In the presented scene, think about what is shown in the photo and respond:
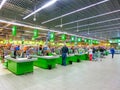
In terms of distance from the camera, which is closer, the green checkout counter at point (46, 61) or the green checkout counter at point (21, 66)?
the green checkout counter at point (21, 66)

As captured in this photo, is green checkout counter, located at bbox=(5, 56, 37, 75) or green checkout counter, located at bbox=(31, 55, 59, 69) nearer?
green checkout counter, located at bbox=(5, 56, 37, 75)

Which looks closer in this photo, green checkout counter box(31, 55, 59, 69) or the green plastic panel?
the green plastic panel

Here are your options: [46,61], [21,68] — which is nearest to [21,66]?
[21,68]

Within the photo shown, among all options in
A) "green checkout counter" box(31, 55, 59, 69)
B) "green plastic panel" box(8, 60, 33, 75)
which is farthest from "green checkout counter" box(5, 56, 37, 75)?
"green checkout counter" box(31, 55, 59, 69)

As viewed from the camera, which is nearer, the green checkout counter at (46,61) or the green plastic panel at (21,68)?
the green plastic panel at (21,68)

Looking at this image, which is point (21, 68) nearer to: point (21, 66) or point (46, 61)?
point (21, 66)

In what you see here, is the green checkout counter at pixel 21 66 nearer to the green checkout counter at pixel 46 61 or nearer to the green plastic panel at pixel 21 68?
the green plastic panel at pixel 21 68

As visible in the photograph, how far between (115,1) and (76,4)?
2.33 metres

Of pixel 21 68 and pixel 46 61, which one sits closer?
pixel 21 68

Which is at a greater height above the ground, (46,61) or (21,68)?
(46,61)

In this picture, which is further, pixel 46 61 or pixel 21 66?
pixel 46 61

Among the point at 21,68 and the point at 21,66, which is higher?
the point at 21,66

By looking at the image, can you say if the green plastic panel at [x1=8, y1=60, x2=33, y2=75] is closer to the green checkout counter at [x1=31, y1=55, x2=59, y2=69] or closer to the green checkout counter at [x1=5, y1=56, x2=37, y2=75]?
the green checkout counter at [x1=5, y1=56, x2=37, y2=75]

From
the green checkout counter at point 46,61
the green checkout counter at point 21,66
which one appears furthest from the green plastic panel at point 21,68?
the green checkout counter at point 46,61
